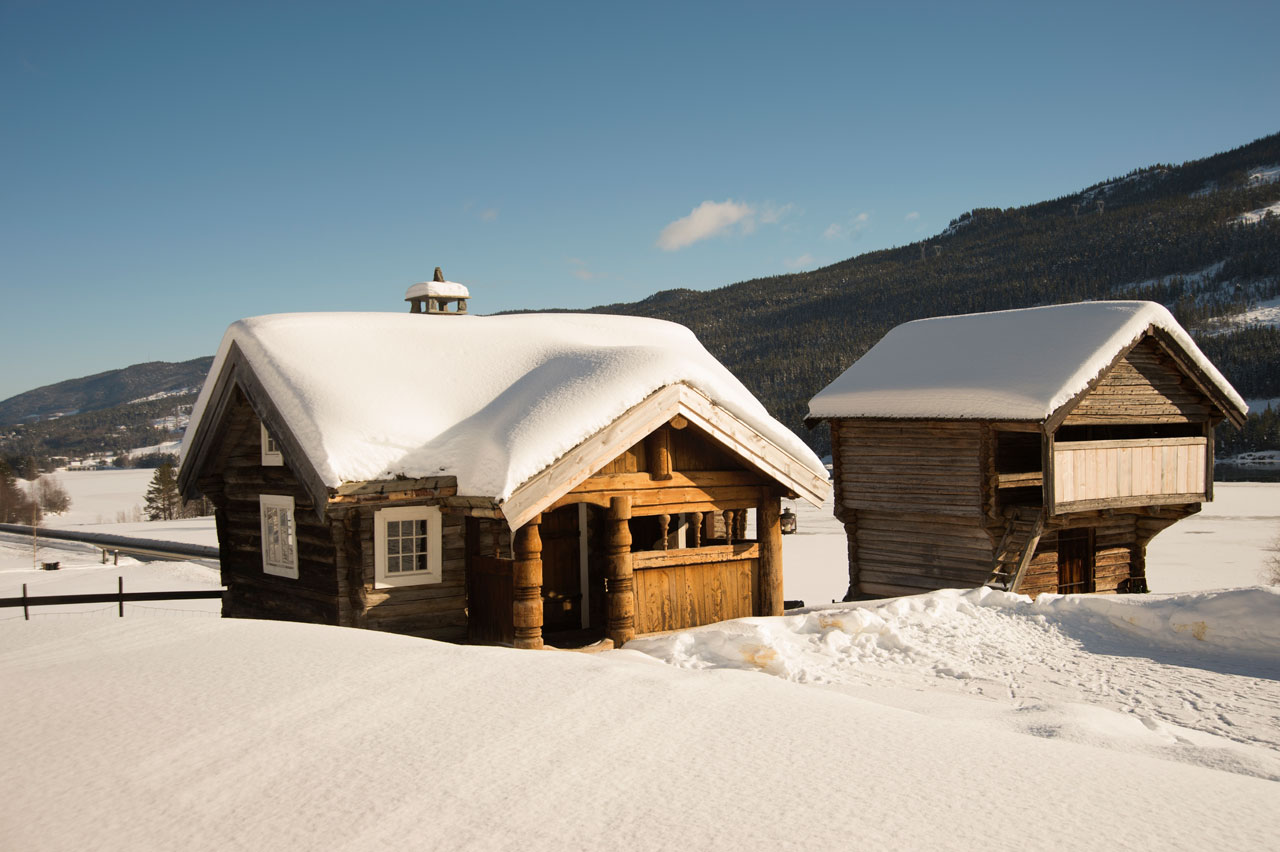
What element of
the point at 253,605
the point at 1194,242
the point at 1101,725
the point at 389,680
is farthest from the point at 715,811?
the point at 1194,242

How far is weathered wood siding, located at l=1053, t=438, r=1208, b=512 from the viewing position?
18.9 meters

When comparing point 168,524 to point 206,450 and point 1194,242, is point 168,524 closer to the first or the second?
point 206,450

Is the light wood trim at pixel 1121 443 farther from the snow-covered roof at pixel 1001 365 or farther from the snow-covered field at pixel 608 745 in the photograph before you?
the snow-covered field at pixel 608 745

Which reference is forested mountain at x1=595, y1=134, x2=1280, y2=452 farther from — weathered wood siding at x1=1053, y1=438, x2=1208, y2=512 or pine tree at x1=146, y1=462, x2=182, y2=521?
weathered wood siding at x1=1053, y1=438, x2=1208, y2=512

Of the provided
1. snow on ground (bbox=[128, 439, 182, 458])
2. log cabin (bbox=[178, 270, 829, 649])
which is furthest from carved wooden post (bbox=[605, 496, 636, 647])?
snow on ground (bbox=[128, 439, 182, 458])

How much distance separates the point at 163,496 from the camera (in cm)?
7538

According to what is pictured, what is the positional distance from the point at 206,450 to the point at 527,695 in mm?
9901

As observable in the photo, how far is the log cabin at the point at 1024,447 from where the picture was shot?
18969mm

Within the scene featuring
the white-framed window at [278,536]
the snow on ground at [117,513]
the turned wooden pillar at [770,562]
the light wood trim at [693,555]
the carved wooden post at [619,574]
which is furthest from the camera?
the snow on ground at [117,513]

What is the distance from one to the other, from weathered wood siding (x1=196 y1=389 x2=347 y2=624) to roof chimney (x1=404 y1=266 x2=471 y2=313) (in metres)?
4.41

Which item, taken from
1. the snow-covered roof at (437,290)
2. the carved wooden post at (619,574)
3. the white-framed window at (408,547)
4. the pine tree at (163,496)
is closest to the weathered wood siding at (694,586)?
the carved wooden post at (619,574)

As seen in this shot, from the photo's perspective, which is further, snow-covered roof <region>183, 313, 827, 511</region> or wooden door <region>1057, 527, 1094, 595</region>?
wooden door <region>1057, 527, 1094, 595</region>

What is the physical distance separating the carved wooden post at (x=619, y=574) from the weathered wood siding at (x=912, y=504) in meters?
10.4

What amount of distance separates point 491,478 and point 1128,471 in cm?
1529
